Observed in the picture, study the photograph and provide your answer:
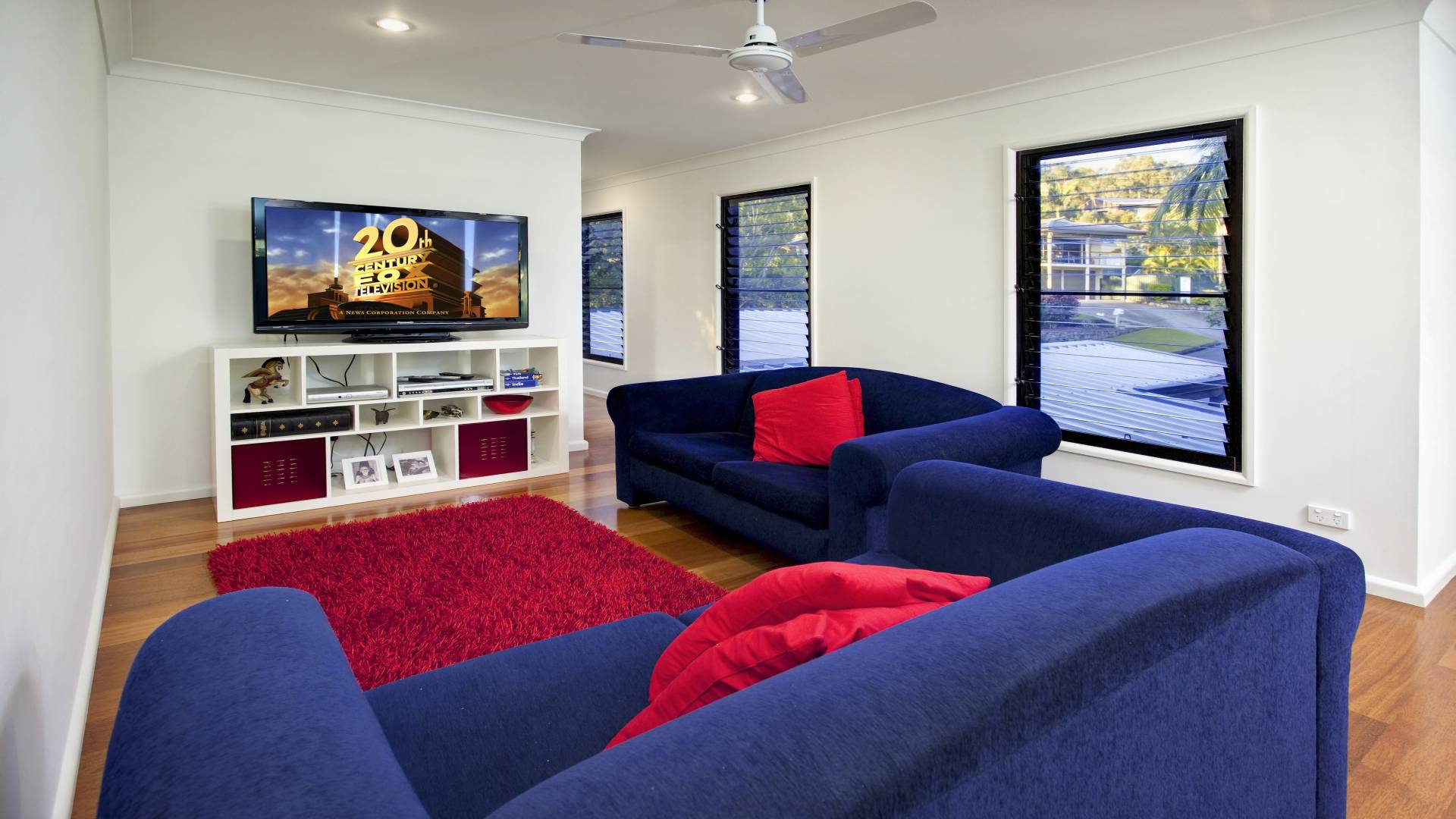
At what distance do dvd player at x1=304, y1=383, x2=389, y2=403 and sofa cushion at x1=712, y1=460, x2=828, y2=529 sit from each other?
2077mm

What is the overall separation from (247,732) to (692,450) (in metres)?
3.08

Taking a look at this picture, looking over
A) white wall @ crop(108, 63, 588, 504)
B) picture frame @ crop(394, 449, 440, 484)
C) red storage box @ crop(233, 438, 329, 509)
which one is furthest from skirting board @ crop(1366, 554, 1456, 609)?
white wall @ crop(108, 63, 588, 504)

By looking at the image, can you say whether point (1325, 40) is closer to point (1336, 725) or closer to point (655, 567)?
point (1336, 725)

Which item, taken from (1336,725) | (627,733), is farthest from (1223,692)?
(627,733)

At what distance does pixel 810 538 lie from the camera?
3182mm

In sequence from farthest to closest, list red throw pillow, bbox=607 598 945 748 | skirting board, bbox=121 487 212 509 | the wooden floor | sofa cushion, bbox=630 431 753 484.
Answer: skirting board, bbox=121 487 212 509
sofa cushion, bbox=630 431 753 484
the wooden floor
red throw pillow, bbox=607 598 945 748

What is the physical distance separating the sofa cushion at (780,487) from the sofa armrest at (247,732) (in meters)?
2.15

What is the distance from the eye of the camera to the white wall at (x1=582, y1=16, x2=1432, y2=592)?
3.14 metres

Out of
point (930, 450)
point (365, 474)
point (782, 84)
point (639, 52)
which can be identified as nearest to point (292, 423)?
point (365, 474)

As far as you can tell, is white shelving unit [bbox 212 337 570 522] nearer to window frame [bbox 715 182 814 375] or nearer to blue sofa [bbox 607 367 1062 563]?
blue sofa [bbox 607 367 1062 563]

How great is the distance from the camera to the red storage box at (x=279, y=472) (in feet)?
13.8

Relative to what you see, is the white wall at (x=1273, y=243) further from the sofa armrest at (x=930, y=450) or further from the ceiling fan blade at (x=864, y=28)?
the ceiling fan blade at (x=864, y=28)

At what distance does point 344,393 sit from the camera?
4.50 metres

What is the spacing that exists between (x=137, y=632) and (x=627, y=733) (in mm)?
2451
